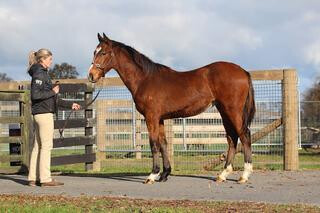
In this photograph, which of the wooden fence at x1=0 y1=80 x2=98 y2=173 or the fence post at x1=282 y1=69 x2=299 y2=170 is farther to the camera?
the fence post at x1=282 y1=69 x2=299 y2=170

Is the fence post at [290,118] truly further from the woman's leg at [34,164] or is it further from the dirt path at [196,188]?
the woman's leg at [34,164]

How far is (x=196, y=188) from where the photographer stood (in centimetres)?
948

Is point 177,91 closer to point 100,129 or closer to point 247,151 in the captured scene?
point 247,151

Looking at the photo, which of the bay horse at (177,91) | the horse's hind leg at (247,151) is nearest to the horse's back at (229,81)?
the bay horse at (177,91)

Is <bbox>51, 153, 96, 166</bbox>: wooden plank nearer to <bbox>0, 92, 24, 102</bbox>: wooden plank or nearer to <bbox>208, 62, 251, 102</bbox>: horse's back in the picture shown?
<bbox>0, 92, 24, 102</bbox>: wooden plank

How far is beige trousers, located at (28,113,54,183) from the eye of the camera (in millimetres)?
9898

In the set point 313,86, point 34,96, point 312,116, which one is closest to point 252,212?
point 34,96

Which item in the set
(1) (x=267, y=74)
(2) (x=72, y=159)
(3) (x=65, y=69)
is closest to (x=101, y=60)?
(2) (x=72, y=159)

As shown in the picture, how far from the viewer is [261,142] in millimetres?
13250

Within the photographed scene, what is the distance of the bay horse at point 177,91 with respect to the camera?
1020 centimetres

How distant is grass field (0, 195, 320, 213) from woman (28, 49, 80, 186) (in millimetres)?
1785

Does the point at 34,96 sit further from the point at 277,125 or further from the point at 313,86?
the point at 313,86

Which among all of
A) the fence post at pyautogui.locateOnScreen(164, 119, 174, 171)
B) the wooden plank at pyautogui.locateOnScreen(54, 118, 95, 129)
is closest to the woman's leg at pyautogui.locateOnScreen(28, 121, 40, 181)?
the wooden plank at pyautogui.locateOnScreen(54, 118, 95, 129)

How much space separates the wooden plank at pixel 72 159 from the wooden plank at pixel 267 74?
14.3ft
